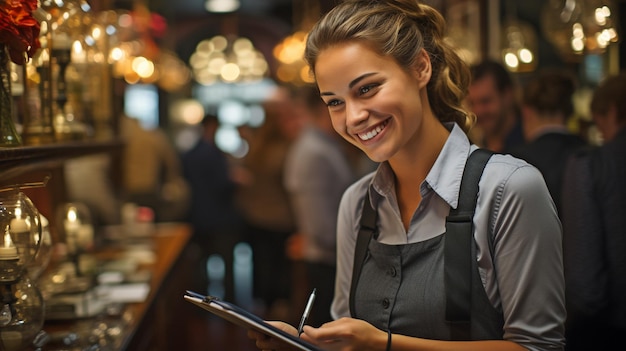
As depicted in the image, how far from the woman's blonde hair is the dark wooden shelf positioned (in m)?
0.93

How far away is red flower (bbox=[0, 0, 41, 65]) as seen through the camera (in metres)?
2.28

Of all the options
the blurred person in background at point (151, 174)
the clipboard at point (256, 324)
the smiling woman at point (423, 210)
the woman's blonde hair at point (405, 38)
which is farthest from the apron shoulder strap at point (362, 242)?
the blurred person in background at point (151, 174)

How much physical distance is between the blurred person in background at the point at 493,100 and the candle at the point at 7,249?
3.04 meters

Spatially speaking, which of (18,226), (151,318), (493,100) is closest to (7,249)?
(18,226)

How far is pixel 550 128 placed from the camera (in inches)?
171

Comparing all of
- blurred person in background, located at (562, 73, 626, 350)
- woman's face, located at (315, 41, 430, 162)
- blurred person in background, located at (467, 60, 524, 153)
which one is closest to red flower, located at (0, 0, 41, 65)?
woman's face, located at (315, 41, 430, 162)

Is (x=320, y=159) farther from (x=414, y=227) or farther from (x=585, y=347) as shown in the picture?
(x=414, y=227)

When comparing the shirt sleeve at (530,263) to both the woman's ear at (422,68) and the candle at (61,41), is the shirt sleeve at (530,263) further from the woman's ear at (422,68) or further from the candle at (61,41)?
the candle at (61,41)

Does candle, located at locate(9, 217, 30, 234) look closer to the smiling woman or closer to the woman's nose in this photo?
the smiling woman

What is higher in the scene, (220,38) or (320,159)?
(220,38)

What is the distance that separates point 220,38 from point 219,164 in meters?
7.35

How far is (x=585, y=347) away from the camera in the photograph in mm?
3725

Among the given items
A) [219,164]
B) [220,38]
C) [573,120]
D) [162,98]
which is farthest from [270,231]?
[162,98]

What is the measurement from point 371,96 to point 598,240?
1.77 metres
